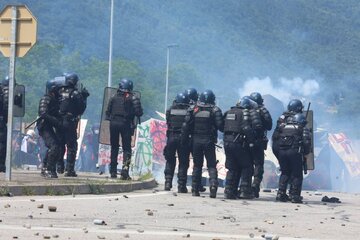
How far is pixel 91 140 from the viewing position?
135ft

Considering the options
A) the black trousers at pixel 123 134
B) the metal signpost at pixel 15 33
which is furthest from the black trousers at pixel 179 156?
the metal signpost at pixel 15 33

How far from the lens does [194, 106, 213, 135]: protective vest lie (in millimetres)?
20000

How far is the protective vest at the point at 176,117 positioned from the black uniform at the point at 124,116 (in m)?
0.75

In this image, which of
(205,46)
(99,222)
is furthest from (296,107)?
(205,46)

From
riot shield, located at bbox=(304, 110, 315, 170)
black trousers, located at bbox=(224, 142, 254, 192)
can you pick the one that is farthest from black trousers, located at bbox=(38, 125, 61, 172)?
riot shield, located at bbox=(304, 110, 315, 170)

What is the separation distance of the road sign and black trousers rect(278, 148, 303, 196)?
4.95 metres

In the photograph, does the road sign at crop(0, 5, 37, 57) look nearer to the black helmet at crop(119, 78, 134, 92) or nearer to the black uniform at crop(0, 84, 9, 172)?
the black uniform at crop(0, 84, 9, 172)

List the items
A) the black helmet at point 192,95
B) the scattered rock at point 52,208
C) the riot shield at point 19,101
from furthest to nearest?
the riot shield at point 19,101
the black helmet at point 192,95
the scattered rock at point 52,208

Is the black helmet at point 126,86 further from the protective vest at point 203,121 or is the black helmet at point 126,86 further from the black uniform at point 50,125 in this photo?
the protective vest at point 203,121

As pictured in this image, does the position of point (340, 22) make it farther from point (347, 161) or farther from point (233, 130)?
point (233, 130)

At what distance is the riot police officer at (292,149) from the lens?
67.6 feet

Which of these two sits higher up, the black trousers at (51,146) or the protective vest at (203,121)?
the protective vest at (203,121)

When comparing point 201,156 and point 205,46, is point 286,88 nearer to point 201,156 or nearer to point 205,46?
point 205,46

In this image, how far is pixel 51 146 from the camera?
67.9 feet
